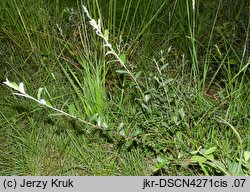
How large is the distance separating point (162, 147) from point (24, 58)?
1.18 m

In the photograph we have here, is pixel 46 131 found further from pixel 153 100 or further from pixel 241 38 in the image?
pixel 241 38

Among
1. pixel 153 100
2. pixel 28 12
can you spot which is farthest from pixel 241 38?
pixel 28 12

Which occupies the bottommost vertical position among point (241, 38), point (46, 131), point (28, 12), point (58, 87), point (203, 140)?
point (203, 140)

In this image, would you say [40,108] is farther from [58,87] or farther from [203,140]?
[203,140]

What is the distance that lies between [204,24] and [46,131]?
3.71ft

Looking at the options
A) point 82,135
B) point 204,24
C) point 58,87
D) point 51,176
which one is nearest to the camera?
point 51,176

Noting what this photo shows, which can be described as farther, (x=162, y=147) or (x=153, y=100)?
(x=153, y=100)

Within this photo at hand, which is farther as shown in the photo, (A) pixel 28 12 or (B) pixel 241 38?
(A) pixel 28 12

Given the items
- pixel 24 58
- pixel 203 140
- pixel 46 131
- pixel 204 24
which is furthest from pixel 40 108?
pixel 204 24

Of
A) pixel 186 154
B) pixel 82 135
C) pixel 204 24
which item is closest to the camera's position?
pixel 186 154

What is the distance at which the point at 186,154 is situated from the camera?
153 centimetres

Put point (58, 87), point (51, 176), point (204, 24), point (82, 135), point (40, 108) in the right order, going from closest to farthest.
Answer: point (51, 176) → point (82, 135) → point (40, 108) → point (58, 87) → point (204, 24)

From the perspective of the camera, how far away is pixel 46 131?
187 centimetres

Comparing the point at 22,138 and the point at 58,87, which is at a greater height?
the point at 58,87
